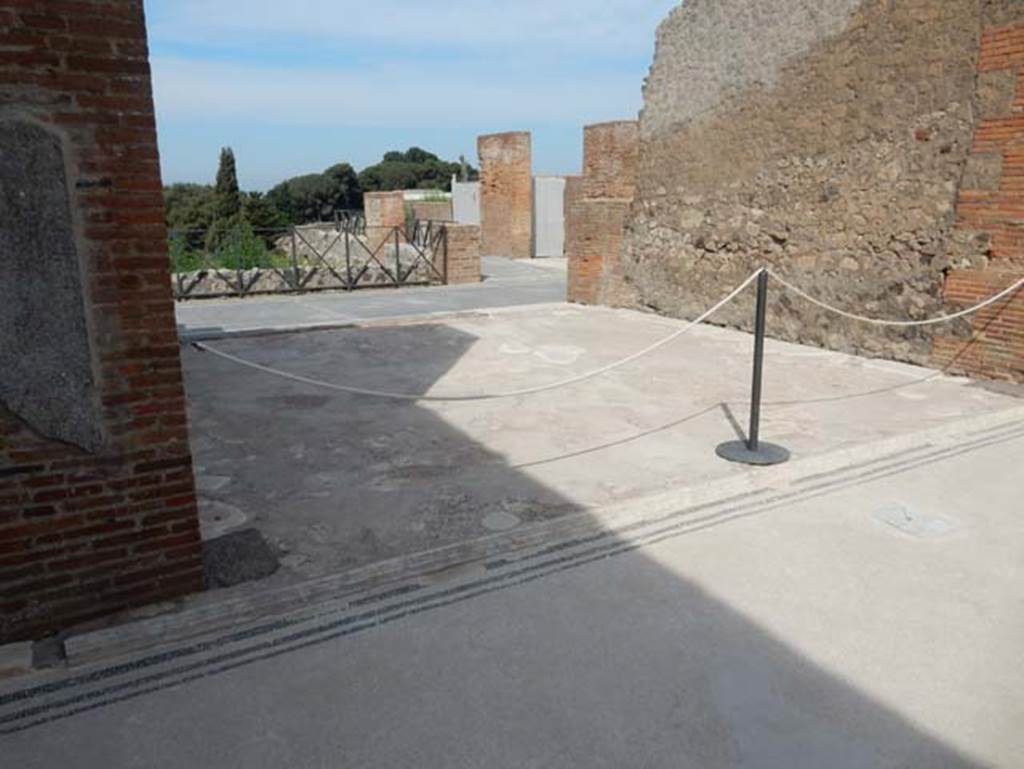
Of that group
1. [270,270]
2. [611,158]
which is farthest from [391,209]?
[611,158]

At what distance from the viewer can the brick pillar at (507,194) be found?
20109 millimetres

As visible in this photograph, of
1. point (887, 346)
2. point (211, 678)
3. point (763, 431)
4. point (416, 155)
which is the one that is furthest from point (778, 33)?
point (416, 155)

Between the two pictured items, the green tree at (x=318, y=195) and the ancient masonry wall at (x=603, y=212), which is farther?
the green tree at (x=318, y=195)

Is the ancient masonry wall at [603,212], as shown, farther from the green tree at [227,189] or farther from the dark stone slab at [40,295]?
the green tree at [227,189]

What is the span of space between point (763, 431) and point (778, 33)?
17.2 feet

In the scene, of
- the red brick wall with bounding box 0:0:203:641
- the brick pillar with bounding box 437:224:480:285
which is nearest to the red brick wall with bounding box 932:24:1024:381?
the red brick wall with bounding box 0:0:203:641

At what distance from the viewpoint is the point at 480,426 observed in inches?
208

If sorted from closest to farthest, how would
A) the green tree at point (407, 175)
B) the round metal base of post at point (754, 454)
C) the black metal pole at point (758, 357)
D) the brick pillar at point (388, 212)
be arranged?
1. the black metal pole at point (758, 357)
2. the round metal base of post at point (754, 454)
3. the brick pillar at point (388, 212)
4. the green tree at point (407, 175)

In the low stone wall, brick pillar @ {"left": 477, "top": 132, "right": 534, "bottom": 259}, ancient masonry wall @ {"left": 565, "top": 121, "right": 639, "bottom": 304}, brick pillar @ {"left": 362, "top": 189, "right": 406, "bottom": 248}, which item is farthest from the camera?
the low stone wall

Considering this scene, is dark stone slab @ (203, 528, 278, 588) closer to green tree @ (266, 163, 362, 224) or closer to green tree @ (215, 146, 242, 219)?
green tree @ (215, 146, 242, 219)

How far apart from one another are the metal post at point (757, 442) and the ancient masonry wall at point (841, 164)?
302 centimetres

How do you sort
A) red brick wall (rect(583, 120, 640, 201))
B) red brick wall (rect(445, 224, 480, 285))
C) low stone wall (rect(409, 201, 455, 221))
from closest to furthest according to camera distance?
red brick wall (rect(583, 120, 640, 201)) < red brick wall (rect(445, 224, 480, 285)) < low stone wall (rect(409, 201, 455, 221))

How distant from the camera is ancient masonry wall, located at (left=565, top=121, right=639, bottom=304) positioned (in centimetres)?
1066

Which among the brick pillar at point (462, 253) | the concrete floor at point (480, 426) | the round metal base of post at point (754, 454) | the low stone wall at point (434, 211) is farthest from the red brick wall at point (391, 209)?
the round metal base of post at point (754, 454)
